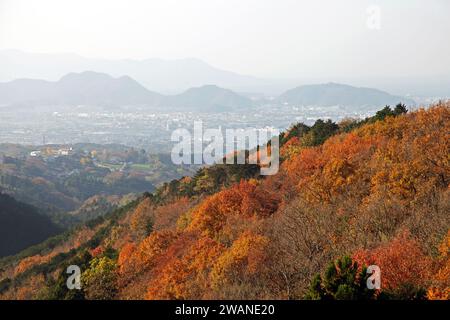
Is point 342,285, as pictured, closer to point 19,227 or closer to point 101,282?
point 101,282

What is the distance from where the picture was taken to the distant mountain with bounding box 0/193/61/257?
7812 cm

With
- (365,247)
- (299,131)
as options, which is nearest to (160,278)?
(365,247)

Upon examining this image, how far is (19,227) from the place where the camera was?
82688 millimetres

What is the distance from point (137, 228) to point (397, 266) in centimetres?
2977

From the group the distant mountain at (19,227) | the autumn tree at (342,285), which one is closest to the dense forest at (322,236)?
the autumn tree at (342,285)

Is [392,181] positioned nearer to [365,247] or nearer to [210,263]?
[365,247]

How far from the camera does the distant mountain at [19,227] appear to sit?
256 feet

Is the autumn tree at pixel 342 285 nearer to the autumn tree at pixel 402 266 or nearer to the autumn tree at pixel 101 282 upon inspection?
the autumn tree at pixel 402 266

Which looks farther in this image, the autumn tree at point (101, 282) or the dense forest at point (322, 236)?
the autumn tree at point (101, 282)

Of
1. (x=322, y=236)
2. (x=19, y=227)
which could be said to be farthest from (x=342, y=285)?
(x=19, y=227)

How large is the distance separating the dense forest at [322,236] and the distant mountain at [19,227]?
146ft

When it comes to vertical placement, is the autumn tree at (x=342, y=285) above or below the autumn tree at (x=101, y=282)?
above

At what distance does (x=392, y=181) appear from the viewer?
22062 millimetres

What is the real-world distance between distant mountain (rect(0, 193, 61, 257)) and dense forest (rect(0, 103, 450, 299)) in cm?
4452
